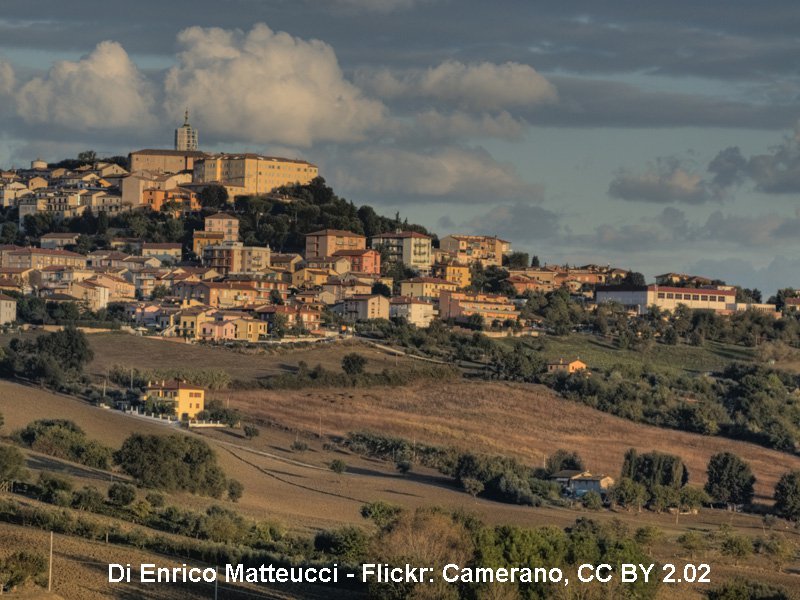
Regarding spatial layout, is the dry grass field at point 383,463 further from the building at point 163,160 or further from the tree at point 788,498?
the building at point 163,160

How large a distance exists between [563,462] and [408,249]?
198ft

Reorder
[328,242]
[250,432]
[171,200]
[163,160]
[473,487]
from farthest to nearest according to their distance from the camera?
[163,160]
[171,200]
[328,242]
[250,432]
[473,487]

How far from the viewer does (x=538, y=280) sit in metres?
134

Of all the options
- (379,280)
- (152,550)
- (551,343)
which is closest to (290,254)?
(379,280)

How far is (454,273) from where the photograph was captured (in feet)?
422

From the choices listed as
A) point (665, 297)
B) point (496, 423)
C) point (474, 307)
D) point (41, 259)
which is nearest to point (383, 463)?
point (496, 423)

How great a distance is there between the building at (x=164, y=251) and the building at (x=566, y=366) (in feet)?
124

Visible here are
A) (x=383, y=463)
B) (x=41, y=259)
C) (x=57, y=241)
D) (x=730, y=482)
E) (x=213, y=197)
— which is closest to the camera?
(x=383, y=463)

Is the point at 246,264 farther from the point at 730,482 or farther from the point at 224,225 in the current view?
the point at 730,482

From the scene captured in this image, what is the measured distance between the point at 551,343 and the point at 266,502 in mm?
55524

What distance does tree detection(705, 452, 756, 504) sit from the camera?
69875 millimetres

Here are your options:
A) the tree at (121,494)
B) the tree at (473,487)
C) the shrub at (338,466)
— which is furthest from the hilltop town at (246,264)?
the tree at (121,494)

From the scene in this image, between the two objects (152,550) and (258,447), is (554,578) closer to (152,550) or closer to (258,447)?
(152,550)

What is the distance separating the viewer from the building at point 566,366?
9636 cm
